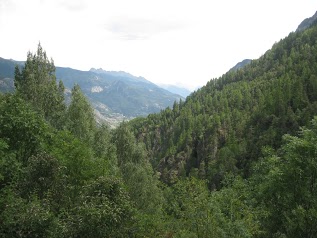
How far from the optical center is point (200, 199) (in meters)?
29.1

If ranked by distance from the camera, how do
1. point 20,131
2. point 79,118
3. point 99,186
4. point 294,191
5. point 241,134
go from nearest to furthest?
point 99,186 → point 294,191 → point 20,131 → point 79,118 → point 241,134

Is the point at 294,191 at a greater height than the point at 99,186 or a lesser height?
lesser

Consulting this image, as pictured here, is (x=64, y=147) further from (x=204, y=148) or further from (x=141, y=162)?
(x=204, y=148)

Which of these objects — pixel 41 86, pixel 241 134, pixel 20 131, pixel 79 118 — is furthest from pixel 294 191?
pixel 241 134

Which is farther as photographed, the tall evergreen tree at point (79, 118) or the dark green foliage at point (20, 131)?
the tall evergreen tree at point (79, 118)

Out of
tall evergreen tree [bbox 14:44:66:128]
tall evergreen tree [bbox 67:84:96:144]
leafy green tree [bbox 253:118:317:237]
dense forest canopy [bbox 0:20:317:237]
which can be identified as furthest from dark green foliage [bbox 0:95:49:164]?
leafy green tree [bbox 253:118:317:237]

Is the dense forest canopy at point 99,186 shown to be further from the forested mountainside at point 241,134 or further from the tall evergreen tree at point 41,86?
the forested mountainside at point 241,134

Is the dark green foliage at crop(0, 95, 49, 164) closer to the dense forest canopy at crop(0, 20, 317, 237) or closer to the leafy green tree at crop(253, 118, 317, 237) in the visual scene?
the dense forest canopy at crop(0, 20, 317, 237)

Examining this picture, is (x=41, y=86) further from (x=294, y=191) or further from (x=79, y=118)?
(x=294, y=191)

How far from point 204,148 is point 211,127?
1338 cm

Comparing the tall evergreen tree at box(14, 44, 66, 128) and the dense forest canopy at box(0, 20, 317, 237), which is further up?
the tall evergreen tree at box(14, 44, 66, 128)

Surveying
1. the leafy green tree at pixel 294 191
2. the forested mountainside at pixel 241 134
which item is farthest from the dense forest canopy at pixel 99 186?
the forested mountainside at pixel 241 134

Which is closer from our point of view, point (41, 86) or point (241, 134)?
point (41, 86)

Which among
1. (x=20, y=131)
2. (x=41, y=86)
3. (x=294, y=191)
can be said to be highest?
(x=41, y=86)
